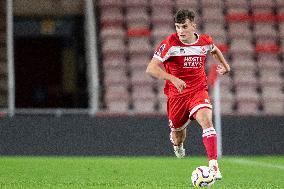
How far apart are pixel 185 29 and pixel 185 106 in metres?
0.90

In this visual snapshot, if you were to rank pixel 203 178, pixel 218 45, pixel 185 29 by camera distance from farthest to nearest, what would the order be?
pixel 218 45 < pixel 185 29 < pixel 203 178

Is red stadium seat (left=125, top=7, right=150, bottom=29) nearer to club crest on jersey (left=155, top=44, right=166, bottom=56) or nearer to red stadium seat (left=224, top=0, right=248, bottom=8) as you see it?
red stadium seat (left=224, top=0, right=248, bottom=8)

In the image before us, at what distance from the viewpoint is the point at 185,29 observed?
7.67 m

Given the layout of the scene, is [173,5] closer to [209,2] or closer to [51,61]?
[209,2]

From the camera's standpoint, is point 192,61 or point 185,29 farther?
point 192,61

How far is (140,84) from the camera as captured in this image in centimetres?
1455

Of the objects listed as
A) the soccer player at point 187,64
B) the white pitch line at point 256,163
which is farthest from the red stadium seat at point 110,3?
the soccer player at point 187,64

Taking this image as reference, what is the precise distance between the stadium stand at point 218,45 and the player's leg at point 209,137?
21.1 feet

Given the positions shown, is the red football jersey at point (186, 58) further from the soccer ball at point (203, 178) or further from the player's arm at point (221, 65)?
the soccer ball at point (203, 178)

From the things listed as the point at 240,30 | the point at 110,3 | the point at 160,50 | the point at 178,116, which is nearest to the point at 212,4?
the point at 240,30

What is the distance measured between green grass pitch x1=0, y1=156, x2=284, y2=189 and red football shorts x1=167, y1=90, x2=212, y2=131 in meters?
0.54

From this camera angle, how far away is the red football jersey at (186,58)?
7910 millimetres

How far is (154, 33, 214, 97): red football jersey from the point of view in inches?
311

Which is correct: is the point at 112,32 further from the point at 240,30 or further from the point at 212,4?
the point at 240,30
